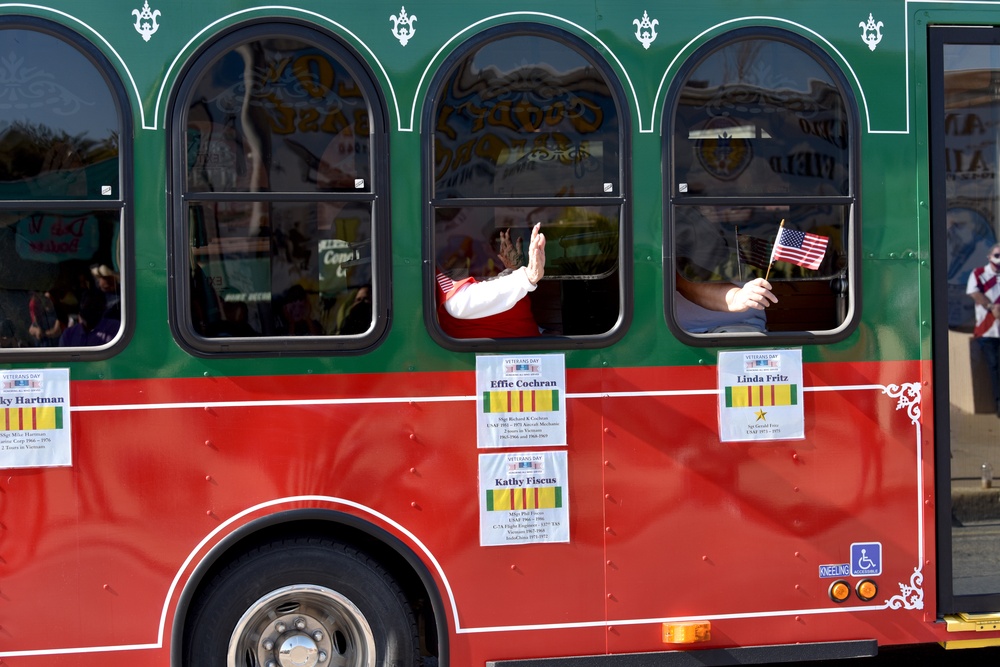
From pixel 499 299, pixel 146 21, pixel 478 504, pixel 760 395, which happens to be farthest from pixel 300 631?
pixel 146 21

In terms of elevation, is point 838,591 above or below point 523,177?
below

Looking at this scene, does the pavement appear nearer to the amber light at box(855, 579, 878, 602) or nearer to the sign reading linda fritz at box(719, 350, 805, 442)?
the amber light at box(855, 579, 878, 602)

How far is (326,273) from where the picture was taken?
12.1 ft

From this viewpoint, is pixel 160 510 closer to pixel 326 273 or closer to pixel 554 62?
pixel 326 273

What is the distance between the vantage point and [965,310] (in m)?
4.87

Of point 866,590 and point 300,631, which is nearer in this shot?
point 300,631

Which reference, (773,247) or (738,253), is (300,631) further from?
(773,247)

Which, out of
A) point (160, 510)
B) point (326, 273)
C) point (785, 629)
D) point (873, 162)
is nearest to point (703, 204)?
point (873, 162)

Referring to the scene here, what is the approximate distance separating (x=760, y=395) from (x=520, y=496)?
3.43 ft

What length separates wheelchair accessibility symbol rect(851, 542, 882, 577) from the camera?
3.94 meters

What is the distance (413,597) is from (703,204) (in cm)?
197

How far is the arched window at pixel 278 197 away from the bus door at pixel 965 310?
228cm

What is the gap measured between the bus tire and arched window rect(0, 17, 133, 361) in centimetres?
102

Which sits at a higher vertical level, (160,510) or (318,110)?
(318,110)
